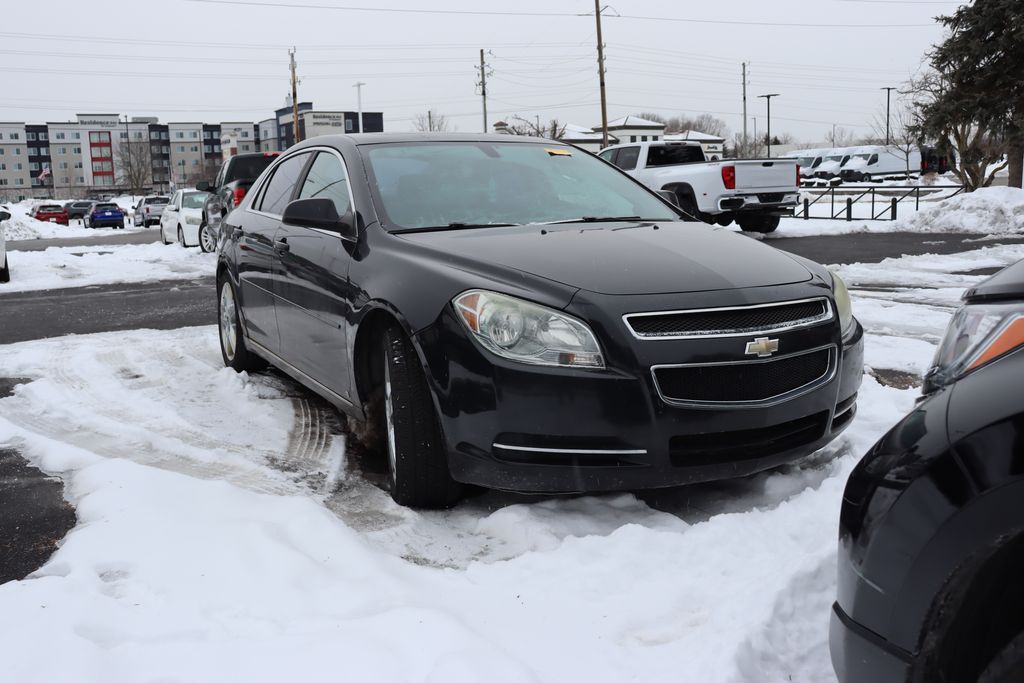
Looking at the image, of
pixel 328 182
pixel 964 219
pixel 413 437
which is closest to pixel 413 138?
pixel 328 182

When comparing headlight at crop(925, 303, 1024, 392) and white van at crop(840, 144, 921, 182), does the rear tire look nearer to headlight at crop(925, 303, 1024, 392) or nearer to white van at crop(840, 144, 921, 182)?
headlight at crop(925, 303, 1024, 392)

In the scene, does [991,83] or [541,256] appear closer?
[541,256]

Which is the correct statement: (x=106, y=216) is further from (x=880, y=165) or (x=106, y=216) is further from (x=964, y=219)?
(x=880, y=165)

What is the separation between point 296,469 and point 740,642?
99.4 inches

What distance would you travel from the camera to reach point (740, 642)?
95.7 inches

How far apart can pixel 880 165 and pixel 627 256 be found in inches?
2360

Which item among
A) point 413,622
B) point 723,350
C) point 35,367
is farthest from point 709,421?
point 35,367

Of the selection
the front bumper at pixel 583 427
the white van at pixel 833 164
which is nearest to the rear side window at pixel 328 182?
the front bumper at pixel 583 427

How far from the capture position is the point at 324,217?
431cm

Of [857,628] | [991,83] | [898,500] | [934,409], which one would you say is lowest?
[857,628]

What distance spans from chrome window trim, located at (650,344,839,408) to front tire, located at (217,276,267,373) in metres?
3.74

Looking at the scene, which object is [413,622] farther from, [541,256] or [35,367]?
[35,367]

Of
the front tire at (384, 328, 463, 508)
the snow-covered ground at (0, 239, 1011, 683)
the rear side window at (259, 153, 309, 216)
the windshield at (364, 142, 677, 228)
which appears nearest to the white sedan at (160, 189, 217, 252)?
the rear side window at (259, 153, 309, 216)

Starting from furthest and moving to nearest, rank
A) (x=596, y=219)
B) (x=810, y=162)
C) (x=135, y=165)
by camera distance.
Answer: (x=135, y=165) < (x=810, y=162) < (x=596, y=219)
